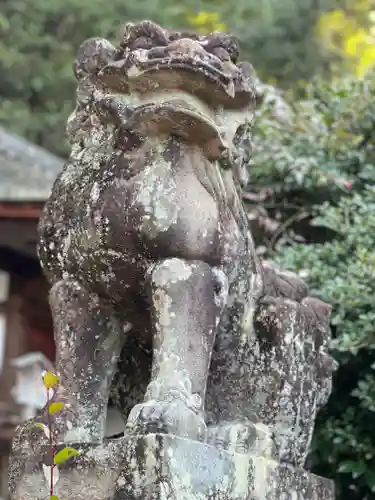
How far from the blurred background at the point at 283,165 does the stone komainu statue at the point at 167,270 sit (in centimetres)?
88

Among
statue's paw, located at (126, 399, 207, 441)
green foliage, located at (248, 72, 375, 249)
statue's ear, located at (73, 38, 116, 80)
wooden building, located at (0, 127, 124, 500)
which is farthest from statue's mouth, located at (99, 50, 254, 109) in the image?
wooden building, located at (0, 127, 124, 500)

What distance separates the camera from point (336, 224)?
9.52ft

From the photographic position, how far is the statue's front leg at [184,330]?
138 cm

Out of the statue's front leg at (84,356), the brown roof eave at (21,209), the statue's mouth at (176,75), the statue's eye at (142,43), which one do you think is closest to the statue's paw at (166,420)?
the statue's front leg at (84,356)

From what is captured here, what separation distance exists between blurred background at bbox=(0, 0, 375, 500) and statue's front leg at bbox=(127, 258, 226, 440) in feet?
3.66

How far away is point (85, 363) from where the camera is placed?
1549 mm

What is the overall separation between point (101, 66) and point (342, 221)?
151cm

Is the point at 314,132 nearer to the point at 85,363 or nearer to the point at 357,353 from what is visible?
the point at 357,353

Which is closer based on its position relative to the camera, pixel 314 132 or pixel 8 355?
pixel 314 132

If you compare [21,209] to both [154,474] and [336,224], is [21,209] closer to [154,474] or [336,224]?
[336,224]

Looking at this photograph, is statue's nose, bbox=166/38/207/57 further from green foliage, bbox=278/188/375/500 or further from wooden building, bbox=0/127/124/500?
wooden building, bbox=0/127/124/500

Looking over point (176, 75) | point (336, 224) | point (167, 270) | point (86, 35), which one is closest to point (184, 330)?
point (167, 270)

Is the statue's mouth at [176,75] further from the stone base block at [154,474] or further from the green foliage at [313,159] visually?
the green foliage at [313,159]

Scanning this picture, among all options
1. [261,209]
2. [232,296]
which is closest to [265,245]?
[261,209]
